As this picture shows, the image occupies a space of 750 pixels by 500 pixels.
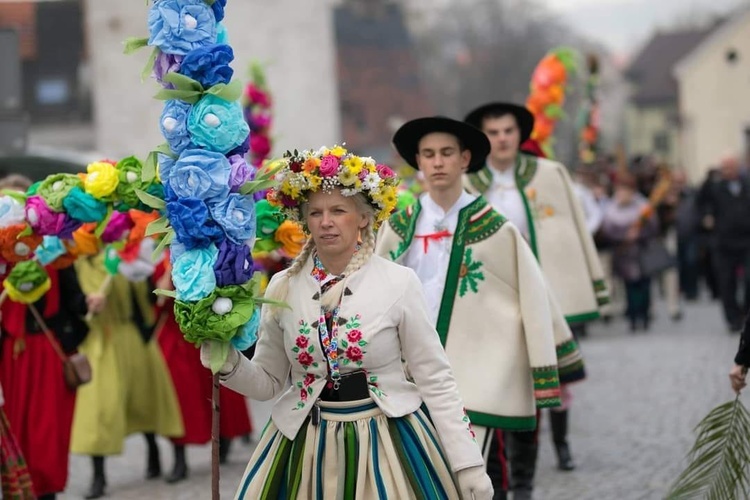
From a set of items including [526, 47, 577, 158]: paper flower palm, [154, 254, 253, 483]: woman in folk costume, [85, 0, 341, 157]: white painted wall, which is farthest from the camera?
[85, 0, 341, 157]: white painted wall

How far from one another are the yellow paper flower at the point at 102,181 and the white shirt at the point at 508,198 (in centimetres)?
272

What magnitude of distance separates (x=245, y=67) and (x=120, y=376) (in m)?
14.7

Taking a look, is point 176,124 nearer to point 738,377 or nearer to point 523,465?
point 738,377

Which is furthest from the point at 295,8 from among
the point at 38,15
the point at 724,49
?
the point at 724,49

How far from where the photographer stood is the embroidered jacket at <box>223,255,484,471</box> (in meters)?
4.98

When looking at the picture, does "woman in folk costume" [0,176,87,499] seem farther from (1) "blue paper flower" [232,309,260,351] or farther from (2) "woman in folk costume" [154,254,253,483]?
(1) "blue paper flower" [232,309,260,351]

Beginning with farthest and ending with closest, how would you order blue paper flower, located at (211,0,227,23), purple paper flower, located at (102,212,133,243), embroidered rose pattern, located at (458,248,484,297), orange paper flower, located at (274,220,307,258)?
purple paper flower, located at (102,212,133,243) → embroidered rose pattern, located at (458,248,484,297) → orange paper flower, located at (274,220,307,258) → blue paper flower, located at (211,0,227,23)

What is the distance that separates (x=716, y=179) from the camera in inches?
709

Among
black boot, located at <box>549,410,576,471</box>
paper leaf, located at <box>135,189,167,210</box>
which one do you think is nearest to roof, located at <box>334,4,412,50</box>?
black boot, located at <box>549,410,576,471</box>

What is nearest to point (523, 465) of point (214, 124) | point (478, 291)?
point (478, 291)

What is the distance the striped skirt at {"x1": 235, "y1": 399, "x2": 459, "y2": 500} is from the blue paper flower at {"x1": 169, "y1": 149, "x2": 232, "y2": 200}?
841 mm

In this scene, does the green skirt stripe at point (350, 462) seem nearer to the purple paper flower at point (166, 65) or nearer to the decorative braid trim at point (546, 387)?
the purple paper flower at point (166, 65)

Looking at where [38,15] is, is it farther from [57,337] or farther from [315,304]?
[315,304]

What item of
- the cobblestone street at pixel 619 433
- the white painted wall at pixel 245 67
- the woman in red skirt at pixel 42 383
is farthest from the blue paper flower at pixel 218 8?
the white painted wall at pixel 245 67
